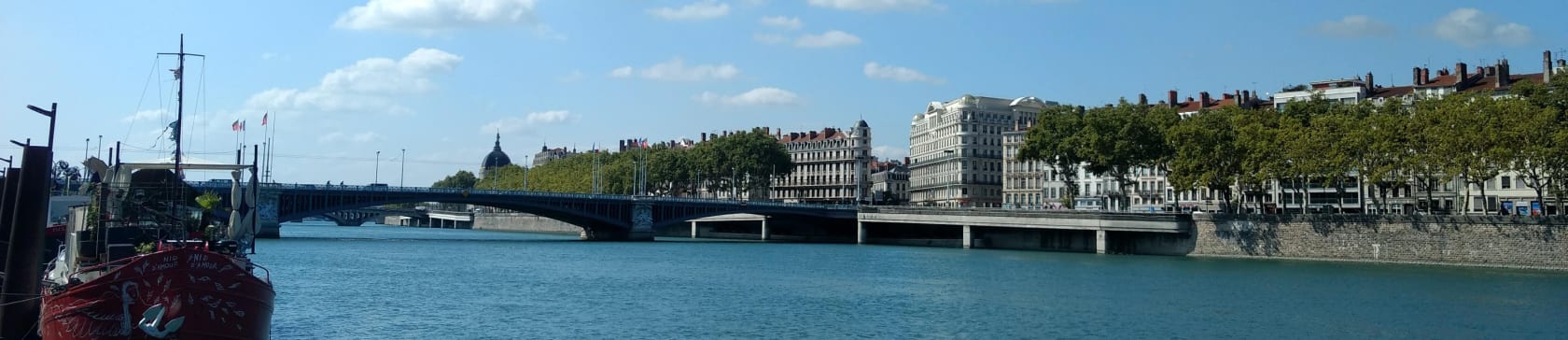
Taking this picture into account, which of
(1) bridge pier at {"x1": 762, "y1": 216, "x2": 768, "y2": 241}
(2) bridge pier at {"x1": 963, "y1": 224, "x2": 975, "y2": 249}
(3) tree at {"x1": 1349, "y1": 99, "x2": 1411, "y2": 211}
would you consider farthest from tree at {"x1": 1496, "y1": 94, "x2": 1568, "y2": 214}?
(1) bridge pier at {"x1": 762, "y1": 216, "x2": 768, "y2": 241}

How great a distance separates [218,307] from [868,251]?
8240 centimetres

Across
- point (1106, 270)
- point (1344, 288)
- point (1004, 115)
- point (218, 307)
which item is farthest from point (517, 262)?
point (1004, 115)

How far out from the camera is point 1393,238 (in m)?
87.0

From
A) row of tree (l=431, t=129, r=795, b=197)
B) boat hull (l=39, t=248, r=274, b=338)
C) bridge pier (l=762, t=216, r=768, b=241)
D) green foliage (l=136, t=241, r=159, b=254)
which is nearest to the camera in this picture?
boat hull (l=39, t=248, r=274, b=338)

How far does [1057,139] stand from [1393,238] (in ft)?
106

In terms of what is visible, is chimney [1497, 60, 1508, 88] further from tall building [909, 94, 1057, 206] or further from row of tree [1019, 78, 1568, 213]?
tall building [909, 94, 1057, 206]

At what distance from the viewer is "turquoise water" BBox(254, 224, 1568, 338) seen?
45.2m

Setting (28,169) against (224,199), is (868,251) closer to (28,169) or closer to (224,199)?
(224,199)

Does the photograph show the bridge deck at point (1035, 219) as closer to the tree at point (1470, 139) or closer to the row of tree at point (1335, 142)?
the row of tree at point (1335, 142)

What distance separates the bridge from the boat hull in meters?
82.0

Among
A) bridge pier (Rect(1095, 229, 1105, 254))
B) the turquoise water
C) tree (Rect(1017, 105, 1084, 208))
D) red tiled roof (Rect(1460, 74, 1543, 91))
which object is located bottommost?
the turquoise water

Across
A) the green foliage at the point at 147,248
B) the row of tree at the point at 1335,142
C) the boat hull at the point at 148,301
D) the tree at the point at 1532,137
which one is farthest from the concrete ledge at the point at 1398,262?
the boat hull at the point at 148,301

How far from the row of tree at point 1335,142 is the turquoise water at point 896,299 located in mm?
6733

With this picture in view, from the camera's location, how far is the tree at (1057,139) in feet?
366
